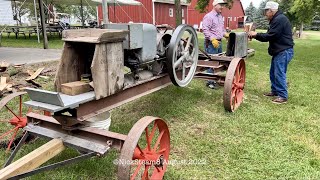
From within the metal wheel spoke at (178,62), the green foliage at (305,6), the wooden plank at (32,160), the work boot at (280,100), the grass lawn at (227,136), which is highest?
the green foliage at (305,6)

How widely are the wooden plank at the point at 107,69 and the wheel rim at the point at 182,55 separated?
0.97 metres

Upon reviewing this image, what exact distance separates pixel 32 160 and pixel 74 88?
0.73 m

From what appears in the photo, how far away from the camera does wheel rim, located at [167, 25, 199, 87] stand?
3.89 m

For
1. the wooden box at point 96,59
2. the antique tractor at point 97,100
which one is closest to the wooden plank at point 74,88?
the antique tractor at point 97,100

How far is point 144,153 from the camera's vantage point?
2.72 meters

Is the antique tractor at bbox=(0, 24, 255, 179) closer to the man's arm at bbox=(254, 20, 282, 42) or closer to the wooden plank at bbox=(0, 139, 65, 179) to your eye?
the wooden plank at bbox=(0, 139, 65, 179)

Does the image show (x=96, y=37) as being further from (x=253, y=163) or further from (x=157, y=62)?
(x=253, y=163)

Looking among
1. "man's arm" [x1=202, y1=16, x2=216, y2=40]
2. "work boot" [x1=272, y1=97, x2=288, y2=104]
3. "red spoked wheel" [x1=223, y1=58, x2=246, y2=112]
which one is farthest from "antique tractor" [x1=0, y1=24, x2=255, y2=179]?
"work boot" [x1=272, y1=97, x2=288, y2=104]

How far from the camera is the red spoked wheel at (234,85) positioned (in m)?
4.75

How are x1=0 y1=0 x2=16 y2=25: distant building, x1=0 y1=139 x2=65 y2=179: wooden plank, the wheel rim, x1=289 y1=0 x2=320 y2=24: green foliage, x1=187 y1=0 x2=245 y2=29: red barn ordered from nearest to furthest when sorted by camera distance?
x1=0 y1=139 x2=65 y2=179: wooden plank, the wheel rim, x1=289 y1=0 x2=320 y2=24: green foliage, x1=0 y1=0 x2=16 y2=25: distant building, x1=187 y1=0 x2=245 y2=29: red barn

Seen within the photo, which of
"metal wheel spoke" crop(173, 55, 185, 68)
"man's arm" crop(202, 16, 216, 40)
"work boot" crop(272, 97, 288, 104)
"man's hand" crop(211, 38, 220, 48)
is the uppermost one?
"man's arm" crop(202, 16, 216, 40)

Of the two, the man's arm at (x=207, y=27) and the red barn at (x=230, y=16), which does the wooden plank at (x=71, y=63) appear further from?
the red barn at (x=230, y=16)

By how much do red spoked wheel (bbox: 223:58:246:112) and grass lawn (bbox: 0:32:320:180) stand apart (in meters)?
0.16

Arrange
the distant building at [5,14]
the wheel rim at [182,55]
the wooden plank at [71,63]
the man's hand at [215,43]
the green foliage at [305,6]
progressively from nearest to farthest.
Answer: the wooden plank at [71,63] → the wheel rim at [182,55] → the man's hand at [215,43] → the green foliage at [305,6] → the distant building at [5,14]
